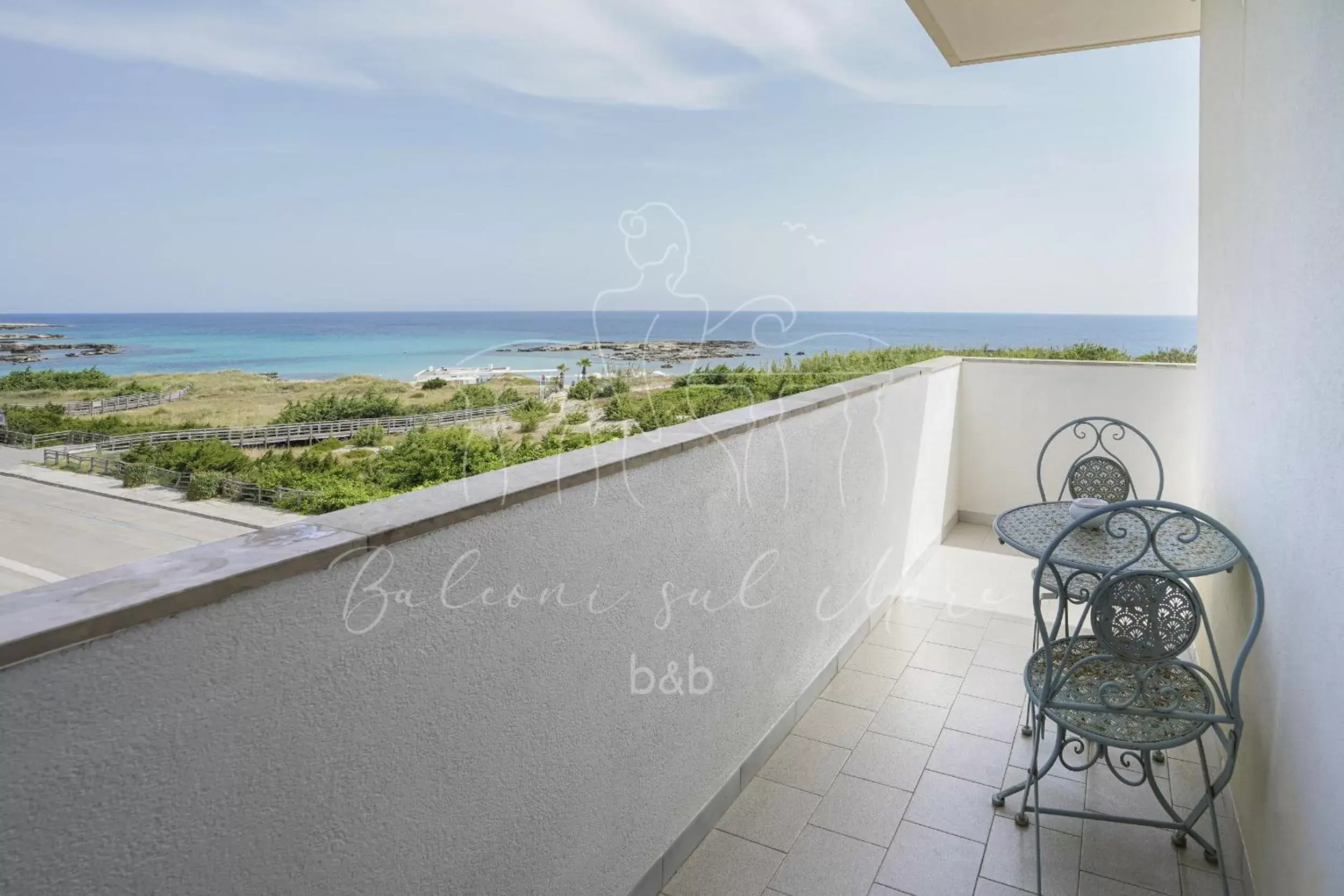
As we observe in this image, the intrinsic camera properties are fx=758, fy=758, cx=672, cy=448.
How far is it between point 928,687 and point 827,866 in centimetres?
118

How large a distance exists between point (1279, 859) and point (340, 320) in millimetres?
2613

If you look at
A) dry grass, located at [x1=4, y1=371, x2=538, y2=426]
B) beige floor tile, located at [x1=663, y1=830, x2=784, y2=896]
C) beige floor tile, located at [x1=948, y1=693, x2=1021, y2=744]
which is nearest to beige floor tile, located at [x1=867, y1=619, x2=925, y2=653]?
beige floor tile, located at [x1=948, y1=693, x2=1021, y2=744]

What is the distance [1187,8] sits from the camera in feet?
12.1

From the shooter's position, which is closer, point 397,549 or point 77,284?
point 397,549

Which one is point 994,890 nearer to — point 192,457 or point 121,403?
point 192,457

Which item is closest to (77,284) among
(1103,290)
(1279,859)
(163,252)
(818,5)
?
(163,252)

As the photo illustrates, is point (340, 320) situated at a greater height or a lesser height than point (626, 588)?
greater

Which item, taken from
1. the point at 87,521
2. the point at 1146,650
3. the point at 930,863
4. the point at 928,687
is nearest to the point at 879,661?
the point at 928,687

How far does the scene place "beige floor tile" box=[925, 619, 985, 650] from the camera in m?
3.44

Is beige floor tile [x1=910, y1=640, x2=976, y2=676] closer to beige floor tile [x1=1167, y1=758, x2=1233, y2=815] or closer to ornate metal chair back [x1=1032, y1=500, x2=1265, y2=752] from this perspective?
beige floor tile [x1=1167, y1=758, x2=1233, y2=815]

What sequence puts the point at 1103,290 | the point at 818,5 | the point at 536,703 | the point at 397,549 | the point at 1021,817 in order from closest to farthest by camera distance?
the point at 397,549 < the point at 536,703 < the point at 1021,817 < the point at 818,5 < the point at 1103,290

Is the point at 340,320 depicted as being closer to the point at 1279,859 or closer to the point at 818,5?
the point at 1279,859

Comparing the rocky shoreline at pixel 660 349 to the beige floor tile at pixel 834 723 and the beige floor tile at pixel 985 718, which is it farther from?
the beige floor tile at pixel 985 718

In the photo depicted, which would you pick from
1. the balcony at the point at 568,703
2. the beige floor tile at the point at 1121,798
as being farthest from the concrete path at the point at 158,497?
the beige floor tile at the point at 1121,798
